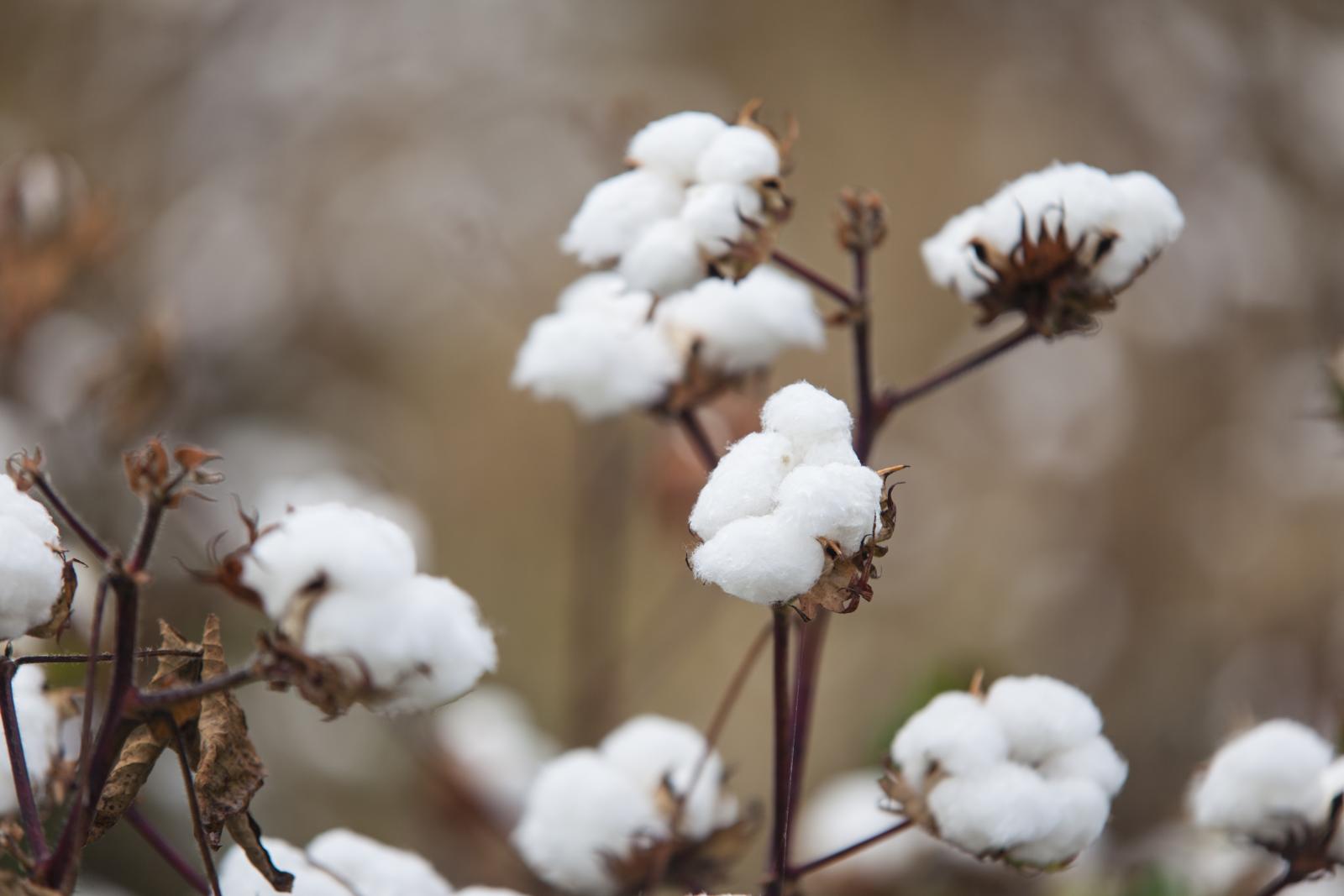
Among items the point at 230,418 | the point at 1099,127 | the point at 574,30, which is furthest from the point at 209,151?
the point at 1099,127

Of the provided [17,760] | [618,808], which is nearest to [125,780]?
[17,760]

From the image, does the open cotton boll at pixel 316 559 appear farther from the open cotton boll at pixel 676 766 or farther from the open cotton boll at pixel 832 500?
the open cotton boll at pixel 676 766

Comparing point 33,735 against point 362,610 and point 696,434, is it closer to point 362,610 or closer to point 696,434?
point 362,610

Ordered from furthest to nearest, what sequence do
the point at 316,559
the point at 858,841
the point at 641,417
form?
the point at 641,417
the point at 858,841
the point at 316,559

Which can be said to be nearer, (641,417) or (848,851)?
(848,851)

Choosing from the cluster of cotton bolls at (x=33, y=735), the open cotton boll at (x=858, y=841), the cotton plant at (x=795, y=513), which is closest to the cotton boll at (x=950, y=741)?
the cotton plant at (x=795, y=513)

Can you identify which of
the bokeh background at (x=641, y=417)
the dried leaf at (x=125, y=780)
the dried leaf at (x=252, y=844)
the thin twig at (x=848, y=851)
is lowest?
the dried leaf at (x=252, y=844)

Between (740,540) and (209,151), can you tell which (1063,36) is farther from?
(740,540)

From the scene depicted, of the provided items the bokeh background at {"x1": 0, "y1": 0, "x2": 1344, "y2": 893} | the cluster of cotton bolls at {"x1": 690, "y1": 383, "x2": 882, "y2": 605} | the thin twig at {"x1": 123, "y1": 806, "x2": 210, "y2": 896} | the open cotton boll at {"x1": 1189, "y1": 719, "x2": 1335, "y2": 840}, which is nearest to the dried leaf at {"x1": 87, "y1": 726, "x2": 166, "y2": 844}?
the thin twig at {"x1": 123, "y1": 806, "x2": 210, "y2": 896}
